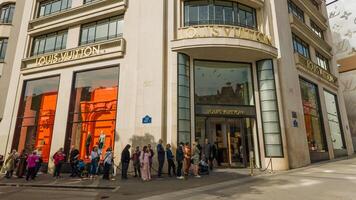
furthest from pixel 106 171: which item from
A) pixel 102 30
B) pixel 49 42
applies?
pixel 49 42

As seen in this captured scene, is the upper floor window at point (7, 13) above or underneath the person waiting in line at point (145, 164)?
above

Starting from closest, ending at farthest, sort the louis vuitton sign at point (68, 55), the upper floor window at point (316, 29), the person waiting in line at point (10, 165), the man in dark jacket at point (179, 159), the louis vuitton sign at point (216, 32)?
the man in dark jacket at point (179, 159) < the person waiting in line at point (10, 165) < the louis vuitton sign at point (216, 32) < the louis vuitton sign at point (68, 55) < the upper floor window at point (316, 29)

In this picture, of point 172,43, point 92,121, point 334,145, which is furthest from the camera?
point 334,145

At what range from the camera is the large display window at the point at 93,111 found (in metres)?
16.4

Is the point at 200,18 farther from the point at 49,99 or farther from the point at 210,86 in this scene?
the point at 49,99

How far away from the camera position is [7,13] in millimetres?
22516

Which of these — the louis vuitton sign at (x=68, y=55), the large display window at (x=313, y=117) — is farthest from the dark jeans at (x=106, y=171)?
the large display window at (x=313, y=117)

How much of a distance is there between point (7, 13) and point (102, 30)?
10751 mm

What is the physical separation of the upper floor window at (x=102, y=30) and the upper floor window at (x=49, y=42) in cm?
186

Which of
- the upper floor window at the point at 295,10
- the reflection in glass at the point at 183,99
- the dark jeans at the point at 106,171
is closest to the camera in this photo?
the dark jeans at the point at 106,171

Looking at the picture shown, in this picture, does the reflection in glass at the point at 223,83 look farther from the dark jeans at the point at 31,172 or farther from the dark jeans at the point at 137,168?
the dark jeans at the point at 31,172

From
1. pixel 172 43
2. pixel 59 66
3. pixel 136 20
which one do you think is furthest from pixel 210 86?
pixel 59 66

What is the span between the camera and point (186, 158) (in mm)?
12688

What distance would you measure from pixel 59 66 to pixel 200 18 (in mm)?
10791
